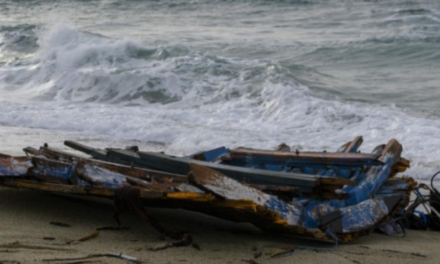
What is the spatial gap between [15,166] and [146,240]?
1124 mm

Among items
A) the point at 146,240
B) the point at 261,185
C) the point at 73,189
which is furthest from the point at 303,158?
the point at 73,189

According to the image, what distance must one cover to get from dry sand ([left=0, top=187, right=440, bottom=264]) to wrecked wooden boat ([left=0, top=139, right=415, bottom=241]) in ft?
0.51

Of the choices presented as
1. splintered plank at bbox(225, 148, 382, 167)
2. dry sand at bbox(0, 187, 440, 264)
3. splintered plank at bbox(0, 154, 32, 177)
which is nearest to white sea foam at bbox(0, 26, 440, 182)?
splintered plank at bbox(225, 148, 382, 167)

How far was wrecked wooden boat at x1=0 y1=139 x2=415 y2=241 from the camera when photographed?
3.89m

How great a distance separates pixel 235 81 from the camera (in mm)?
13258

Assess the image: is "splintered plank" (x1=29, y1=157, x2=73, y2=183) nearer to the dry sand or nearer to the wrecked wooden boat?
the wrecked wooden boat

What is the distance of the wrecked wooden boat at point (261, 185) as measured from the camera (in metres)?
3.89

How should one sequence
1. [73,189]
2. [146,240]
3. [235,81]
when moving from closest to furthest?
[146,240] < [73,189] < [235,81]

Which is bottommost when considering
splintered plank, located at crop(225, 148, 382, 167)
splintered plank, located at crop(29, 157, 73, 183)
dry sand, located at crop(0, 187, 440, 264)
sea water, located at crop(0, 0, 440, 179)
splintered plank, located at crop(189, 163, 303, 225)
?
sea water, located at crop(0, 0, 440, 179)

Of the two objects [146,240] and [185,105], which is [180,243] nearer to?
[146,240]

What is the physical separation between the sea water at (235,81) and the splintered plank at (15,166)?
358cm

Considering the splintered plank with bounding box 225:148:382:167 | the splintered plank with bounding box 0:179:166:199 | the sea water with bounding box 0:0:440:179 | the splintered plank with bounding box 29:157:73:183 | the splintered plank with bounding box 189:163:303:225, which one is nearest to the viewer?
the splintered plank with bounding box 189:163:303:225

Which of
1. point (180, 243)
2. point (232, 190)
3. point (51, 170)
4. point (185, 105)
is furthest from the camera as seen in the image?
point (185, 105)

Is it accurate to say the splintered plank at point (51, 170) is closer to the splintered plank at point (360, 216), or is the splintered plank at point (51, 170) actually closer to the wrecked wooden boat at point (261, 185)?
the wrecked wooden boat at point (261, 185)
